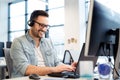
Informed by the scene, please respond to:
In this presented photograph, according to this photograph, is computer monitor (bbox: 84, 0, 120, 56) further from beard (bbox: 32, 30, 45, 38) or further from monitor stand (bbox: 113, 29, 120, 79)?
beard (bbox: 32, 30, 45, 38)

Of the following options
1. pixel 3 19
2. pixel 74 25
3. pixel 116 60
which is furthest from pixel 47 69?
pixel 3 19

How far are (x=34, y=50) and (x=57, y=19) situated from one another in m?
5.08

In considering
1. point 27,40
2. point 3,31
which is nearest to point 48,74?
point 27,40

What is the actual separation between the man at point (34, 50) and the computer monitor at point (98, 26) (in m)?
0.57

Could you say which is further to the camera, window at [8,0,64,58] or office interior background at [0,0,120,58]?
window at [8,0,64,58]

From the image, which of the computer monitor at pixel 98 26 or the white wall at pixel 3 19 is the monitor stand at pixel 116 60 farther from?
the white wall at pixel 3 19

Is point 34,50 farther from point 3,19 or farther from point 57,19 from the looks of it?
point 3,19

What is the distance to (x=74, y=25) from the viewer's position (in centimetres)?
582

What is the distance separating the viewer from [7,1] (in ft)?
28.6

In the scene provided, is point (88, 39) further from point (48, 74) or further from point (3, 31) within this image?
point (3, 31)

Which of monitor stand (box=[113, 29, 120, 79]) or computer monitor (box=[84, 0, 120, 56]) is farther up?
computer monitor (box=[84, 0, 120, 56])

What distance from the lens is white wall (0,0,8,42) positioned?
27.7 ft

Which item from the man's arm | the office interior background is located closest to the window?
the office interior background

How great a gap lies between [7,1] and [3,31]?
1.28 m
